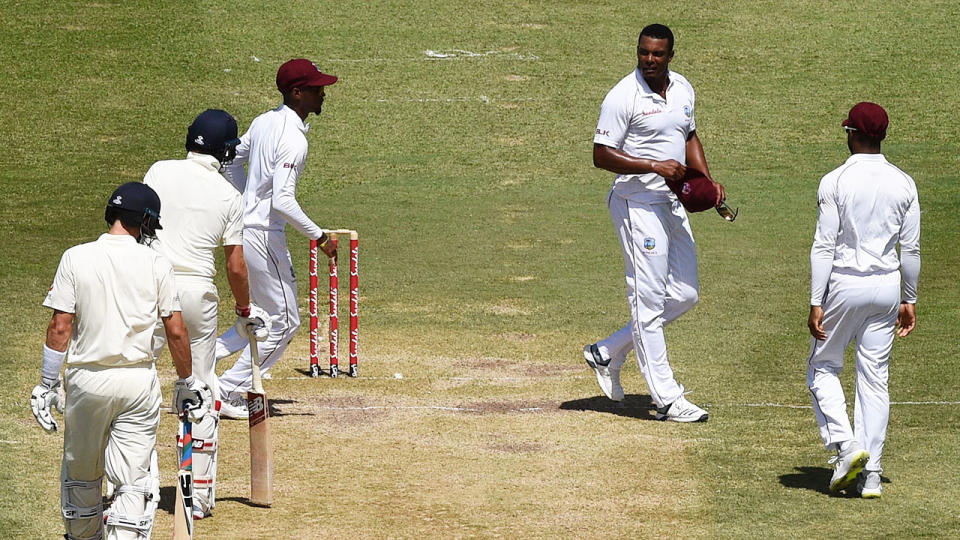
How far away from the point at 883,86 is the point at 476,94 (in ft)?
22.4

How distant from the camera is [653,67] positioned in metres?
9.85

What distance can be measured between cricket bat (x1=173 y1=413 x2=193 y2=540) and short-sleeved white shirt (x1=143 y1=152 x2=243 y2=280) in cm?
140

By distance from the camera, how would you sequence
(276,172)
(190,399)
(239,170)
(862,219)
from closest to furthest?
(190,399) → (862,219) → (276,172) → (239,170)

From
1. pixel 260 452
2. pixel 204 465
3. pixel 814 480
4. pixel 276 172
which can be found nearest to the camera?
pixel 204 465

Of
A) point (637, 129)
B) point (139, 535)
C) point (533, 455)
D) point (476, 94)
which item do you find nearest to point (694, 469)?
point (533, 455)

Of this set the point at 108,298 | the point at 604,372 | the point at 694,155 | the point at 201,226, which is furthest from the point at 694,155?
the point at 108,298

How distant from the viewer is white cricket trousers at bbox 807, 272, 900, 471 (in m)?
8.28

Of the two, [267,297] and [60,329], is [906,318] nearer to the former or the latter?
[267,297]

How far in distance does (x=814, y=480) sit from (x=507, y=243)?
8.50m

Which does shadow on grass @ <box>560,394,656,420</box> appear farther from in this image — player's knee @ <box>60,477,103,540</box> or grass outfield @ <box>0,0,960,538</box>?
player's knee @ <box>60,477,103,540</box>

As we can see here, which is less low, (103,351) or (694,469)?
(103,351)

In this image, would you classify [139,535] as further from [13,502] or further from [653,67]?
[653,67]

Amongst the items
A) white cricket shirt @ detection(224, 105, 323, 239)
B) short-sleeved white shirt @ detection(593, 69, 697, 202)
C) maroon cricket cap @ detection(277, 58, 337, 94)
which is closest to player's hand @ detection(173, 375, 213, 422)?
white cricket shirt @ detection(224, 105, 323, 239)

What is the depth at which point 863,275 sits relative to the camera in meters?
8.30
